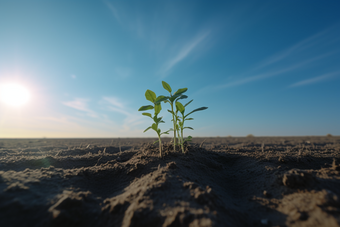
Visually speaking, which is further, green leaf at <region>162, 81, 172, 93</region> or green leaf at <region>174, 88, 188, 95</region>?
green leaf at <region>162, 81, 172, 93</region>

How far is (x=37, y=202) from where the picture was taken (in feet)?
4.97

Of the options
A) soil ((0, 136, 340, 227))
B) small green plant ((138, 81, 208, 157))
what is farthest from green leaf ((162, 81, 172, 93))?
soil ((0, 136, 340, 227))

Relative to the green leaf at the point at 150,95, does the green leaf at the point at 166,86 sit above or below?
above

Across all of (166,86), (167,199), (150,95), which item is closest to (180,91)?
(166,86)

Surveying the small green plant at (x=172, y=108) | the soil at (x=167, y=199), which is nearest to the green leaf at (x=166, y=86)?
the small green plant at (x=172, y=108)

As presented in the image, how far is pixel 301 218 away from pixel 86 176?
2.51 meters

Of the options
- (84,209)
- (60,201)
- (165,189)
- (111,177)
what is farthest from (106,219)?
(111,177)

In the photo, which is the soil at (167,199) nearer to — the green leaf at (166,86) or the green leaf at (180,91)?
the green leaf at (180,91)

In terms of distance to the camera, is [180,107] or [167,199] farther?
[180,107]

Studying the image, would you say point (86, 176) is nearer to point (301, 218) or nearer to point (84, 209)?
point (84, 209)

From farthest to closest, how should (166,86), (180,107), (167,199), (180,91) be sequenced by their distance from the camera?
(180,107) → (166,86) → (180,91) → (167,199)

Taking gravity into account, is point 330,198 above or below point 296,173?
below

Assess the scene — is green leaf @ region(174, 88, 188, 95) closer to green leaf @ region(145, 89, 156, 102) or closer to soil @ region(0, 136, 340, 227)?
green leaf @ region(145, 89, 156, 102)

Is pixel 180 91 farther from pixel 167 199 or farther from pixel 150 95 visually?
pixel 167 199
